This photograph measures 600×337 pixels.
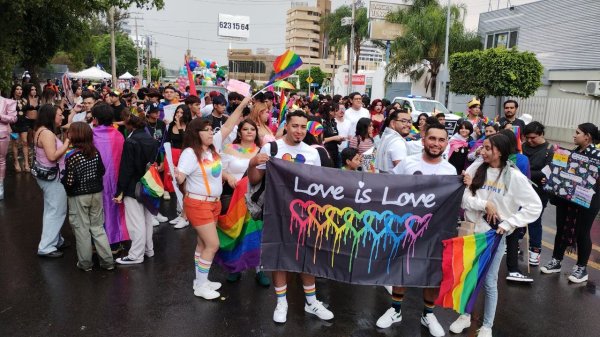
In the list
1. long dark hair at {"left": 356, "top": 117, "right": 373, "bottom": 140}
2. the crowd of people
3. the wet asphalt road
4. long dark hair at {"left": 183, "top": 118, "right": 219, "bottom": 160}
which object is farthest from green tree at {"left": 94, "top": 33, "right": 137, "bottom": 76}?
long dark hair at {"left": 183, "top": 118, "right": 219, "bottom": 160}

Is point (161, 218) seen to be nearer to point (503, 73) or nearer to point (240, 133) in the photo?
point (240, 133)

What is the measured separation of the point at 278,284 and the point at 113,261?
2.12 m

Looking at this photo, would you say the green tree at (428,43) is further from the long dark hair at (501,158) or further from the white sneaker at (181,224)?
the long dark hair at (501,158)

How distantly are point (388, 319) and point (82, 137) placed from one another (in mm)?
3437

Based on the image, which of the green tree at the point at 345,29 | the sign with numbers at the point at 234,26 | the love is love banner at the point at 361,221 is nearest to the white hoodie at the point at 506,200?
the love is love banner at the point at 361,221

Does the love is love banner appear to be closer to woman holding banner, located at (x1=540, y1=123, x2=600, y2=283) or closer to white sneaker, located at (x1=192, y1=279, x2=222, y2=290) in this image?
white sneaker, located at (x1=192, y1=279, x2=222, y2=290)

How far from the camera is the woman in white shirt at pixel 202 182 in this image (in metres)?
4.41

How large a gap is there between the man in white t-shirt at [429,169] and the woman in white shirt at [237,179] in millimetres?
1361

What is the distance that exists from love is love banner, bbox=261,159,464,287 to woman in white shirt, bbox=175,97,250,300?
24.6 inches

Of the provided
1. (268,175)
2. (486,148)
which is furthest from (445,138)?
(268,175)

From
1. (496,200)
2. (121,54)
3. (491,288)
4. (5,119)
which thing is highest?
(121,54)

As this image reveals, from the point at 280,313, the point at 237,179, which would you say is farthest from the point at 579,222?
the point at 237,179

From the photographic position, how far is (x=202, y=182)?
4434mm

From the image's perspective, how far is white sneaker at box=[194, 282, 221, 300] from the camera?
184 inches
